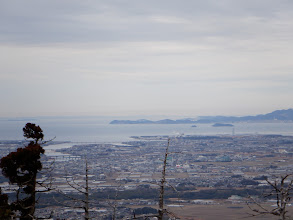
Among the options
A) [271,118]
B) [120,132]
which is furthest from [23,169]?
[271,118]

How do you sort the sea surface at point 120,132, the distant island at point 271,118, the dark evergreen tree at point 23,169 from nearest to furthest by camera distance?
the dark evergreen tree at point 23,169 < the sea surface at point 120,132 < the distant island at point 271,118

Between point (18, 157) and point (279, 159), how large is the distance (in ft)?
131

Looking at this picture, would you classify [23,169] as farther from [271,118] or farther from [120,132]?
[271,118]

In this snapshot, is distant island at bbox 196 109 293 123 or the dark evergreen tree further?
distant island at bbox 196 109 293 123

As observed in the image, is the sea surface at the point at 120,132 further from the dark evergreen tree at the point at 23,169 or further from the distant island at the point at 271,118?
the dark evergreen tree at the point at 23,169

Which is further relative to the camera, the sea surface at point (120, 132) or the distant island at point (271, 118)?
the distant island at point (271, 118)

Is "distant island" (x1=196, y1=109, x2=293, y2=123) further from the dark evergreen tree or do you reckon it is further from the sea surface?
the dark evergreen tree

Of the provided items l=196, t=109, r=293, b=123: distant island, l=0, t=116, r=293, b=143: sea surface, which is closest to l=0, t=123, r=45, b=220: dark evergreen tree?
l=0, t=116, r=293, b=143: sea surface

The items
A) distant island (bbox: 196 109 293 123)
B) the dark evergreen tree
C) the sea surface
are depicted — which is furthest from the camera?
distant island (bbox: 196 109 293 123)

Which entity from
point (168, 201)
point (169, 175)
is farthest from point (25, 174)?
point (169, 175)

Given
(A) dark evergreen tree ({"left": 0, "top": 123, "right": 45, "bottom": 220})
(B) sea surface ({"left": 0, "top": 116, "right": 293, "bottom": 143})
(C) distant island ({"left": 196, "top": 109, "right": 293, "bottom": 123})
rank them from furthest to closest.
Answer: (C) distant island ({"left": 196, "top": 109, "right": 293, "bottom": 123}) < (B) sea surface ({"left": 0, "top": 116, "right": 293, "bottom": 143}) < (A) dark evergreen tree ({"left": 0, "top": 123, "right": 45, "bottom": 220})

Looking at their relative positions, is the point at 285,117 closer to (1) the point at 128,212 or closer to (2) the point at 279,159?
(2) the point at 279,159

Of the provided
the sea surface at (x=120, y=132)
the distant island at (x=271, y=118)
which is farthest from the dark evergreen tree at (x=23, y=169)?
the distant island at (x=271, y=118)

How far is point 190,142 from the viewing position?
67625 millimetres
